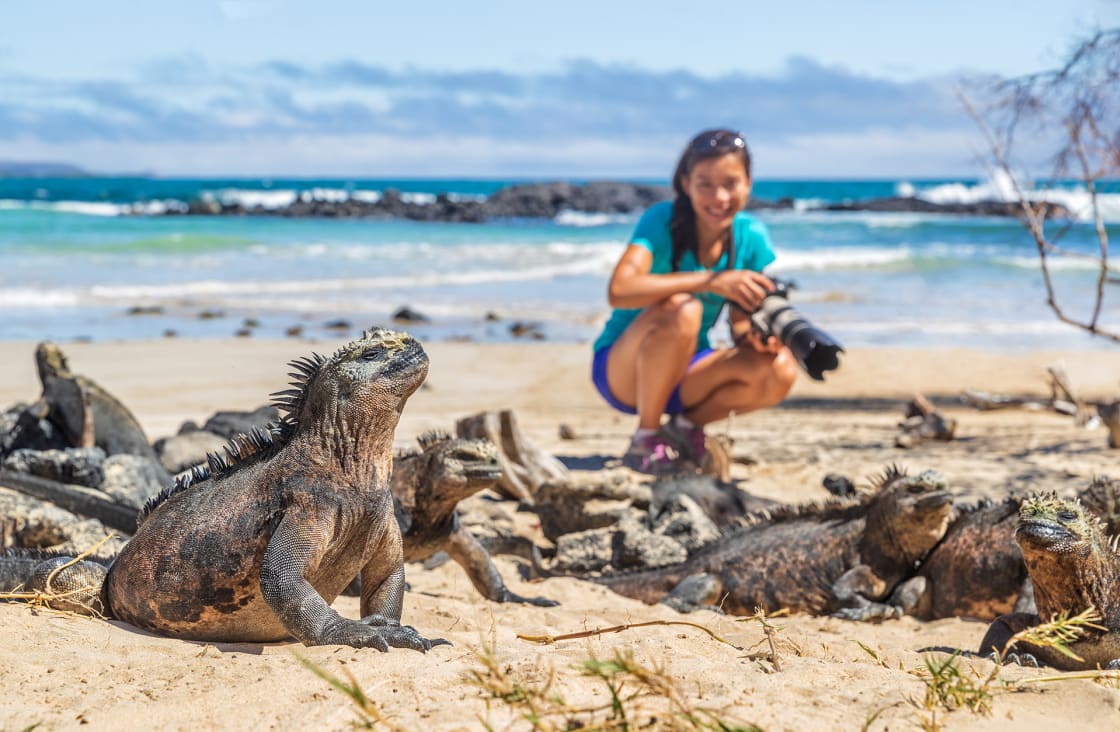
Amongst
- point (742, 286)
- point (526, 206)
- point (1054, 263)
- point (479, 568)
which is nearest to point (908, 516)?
point (479, 568)

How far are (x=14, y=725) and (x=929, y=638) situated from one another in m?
3.31

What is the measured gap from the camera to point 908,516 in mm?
4992

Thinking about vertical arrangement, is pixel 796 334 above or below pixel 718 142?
below

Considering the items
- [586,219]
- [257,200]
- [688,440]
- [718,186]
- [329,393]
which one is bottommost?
[688,440]

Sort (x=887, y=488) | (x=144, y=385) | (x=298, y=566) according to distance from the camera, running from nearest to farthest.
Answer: (x=298, y=566), (x=887, y=488), (x=144, y=385)

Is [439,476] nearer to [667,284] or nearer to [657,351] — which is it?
[667,284]

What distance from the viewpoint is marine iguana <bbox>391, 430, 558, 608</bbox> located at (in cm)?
427

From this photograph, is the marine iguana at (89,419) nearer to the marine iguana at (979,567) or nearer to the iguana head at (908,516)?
the iguana head at (908,516)

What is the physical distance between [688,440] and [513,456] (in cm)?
130

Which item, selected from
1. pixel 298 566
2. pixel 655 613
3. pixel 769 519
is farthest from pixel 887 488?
pixel 298 566

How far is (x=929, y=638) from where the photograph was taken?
4418mm

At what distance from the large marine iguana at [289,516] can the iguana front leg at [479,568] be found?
1164mm

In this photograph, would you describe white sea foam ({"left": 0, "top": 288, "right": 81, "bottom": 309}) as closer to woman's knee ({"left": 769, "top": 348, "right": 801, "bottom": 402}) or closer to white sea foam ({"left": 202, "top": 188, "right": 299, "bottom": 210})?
woman's knee ({"left": 769, "top": 348, "right": 801, "bottom": 402})

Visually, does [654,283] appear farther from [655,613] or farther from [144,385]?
[144,385]
